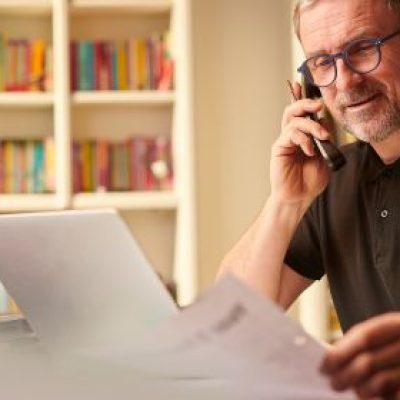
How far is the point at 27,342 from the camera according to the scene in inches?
29.9

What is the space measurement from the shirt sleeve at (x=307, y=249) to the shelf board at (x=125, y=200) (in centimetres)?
151

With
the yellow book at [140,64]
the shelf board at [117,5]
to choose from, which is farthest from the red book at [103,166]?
the shelf board at [117,5]

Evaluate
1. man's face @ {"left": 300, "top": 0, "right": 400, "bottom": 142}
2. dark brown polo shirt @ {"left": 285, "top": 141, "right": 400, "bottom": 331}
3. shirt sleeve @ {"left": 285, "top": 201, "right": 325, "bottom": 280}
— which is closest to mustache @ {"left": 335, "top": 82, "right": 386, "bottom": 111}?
man's face @ {"left": 300, "top": 0, "right": 400, "bottom": 142}

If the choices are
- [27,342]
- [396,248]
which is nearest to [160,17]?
[396,248]

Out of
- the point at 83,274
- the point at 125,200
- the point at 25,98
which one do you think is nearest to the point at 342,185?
the point at 83,274

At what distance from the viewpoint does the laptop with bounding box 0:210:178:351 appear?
636 millimetres

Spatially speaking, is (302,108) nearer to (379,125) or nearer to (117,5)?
(379,125)

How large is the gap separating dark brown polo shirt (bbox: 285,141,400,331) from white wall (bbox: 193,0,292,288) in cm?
181

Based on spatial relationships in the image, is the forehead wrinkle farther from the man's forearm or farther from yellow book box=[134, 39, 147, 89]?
yellow book box=[134, 39, 147, 89]

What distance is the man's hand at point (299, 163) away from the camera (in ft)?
4.34

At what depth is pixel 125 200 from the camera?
9.34ft

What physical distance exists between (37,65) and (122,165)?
563 mm

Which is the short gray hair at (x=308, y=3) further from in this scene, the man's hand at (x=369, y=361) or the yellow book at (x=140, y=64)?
the yellow book at (x=140, y=64)

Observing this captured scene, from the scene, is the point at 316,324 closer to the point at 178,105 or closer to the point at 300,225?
the point at 178,105
